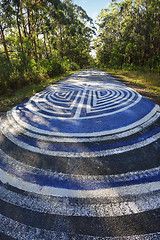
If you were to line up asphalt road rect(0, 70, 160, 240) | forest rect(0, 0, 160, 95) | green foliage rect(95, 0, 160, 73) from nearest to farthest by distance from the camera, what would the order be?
asphalt road rect(0, 70, 160, 240) → forest rect(0, 0, 160, 95) → green foliage rect(95, 0, 160, 73)

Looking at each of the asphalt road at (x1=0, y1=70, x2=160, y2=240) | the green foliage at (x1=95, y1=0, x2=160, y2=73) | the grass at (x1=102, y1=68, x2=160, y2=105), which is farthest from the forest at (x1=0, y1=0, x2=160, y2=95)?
the asphalt road at (x1=0, y1=70, x2=160, y2=240)

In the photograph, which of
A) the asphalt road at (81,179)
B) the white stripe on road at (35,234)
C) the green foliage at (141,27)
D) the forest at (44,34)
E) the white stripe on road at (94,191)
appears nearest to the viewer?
the white stripe on road at (35,234)

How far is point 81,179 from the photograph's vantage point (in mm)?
2127

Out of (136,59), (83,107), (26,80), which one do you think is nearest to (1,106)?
(83,107)

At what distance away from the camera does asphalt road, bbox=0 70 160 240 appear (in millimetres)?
1508

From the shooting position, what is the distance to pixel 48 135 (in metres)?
3.40

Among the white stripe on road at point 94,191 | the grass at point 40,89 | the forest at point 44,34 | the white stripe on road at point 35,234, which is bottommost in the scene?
the white stripe on road at point 35,234

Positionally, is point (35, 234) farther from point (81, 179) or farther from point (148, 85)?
point (148, 85)

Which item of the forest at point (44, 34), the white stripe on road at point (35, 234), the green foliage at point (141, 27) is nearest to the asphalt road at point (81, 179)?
the white stripe on road at point (35, 234)

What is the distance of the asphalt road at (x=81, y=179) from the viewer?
4.95 ft

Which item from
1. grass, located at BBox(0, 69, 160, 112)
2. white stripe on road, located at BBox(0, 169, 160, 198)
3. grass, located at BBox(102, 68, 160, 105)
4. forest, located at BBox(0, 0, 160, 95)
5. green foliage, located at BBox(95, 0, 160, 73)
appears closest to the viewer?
white stripe on road, located at BBox(0, 169, 160, 198)

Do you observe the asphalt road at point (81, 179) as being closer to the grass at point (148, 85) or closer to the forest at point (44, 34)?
the grass at point (148, 85)

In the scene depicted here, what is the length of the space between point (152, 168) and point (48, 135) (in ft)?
7.85

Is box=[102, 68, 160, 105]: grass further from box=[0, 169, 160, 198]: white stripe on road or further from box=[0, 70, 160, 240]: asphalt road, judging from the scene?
box=[0, 169, 160, 198]: white stripe on road
